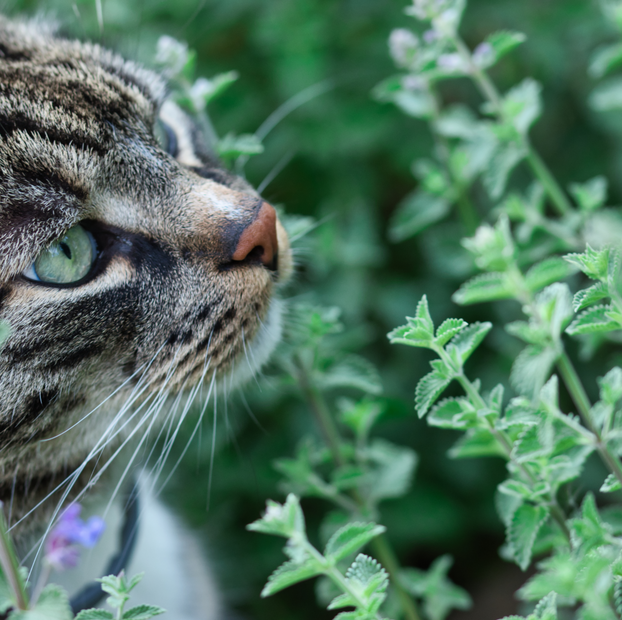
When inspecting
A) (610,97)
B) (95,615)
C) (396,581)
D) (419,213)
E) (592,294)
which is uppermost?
(610,97)

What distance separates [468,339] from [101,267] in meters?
0.72

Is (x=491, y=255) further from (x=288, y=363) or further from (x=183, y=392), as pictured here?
(x=183, y=392)

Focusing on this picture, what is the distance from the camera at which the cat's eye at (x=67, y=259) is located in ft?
3.96

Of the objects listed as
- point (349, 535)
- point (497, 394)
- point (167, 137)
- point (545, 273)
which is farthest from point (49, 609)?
point (167, 137)

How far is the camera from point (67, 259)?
4.06 feet

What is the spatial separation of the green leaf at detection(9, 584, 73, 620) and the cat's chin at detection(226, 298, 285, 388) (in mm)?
666

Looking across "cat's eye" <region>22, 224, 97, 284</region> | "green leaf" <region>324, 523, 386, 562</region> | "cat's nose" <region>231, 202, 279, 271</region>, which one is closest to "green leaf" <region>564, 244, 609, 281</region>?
"green leaf" <region>324, 523, 386, 562</region>

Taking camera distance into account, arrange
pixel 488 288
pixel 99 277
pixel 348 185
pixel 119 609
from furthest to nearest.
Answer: pixel 348 185, pixel 99 277, pixel 488 288, pixel 119 609

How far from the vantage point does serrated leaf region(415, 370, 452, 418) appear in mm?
964

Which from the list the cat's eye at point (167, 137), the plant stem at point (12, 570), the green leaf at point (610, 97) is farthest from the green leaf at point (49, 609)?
the green leaf at point (610, 97)

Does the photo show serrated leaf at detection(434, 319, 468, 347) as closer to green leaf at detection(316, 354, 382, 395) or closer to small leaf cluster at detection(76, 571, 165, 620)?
green leaf at detection(316, 354, 382, 395)

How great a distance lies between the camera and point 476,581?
7.46ft

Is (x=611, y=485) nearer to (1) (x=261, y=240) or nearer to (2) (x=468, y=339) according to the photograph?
(2) (x=468, y=339)

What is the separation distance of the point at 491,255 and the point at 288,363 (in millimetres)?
551
